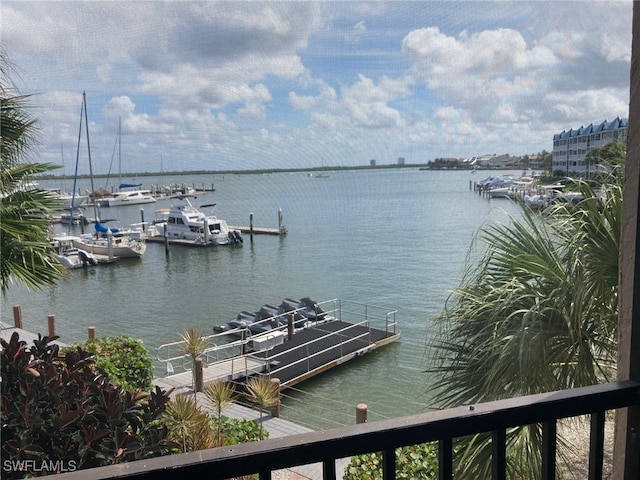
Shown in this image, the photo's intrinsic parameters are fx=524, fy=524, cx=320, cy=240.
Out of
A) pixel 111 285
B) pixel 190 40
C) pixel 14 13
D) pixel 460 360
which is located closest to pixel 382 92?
pixel 190 40

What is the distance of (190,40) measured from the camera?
25.3 metres

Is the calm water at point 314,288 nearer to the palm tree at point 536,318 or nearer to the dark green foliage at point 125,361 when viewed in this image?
the palm tree at point 536,318

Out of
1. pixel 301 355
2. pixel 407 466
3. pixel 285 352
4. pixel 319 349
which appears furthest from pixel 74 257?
pixel 407 466

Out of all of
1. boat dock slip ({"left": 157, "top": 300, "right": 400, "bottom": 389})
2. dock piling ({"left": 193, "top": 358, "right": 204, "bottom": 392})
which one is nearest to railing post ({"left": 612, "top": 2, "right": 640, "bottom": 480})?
dock piling ({"left": 193, "top": 358, "right": 204, "bottom": 392})

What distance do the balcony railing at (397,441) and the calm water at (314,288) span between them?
2557 mm

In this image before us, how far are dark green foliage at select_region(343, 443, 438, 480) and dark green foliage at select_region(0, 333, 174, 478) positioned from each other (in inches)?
46.5

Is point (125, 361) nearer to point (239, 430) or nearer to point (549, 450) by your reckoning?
point (239, 430)

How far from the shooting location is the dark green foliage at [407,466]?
10.2ft

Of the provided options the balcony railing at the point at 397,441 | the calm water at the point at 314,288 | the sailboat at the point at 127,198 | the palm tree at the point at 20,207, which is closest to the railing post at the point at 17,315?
the calm water at the point at 314,288

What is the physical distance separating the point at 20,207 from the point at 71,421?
5.57 ft

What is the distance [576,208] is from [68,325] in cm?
1520

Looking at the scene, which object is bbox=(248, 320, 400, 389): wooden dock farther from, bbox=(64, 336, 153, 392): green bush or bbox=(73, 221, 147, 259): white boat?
bbox=(73, 221, 147, 259): white boat

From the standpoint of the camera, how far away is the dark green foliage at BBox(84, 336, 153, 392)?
5248mm

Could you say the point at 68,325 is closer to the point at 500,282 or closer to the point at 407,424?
the point at 500,282
